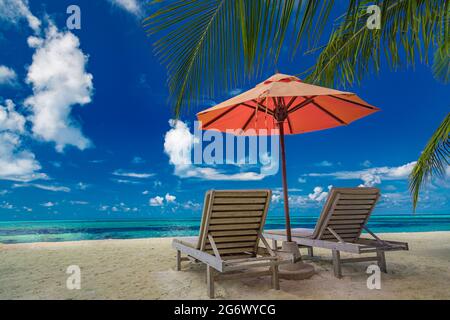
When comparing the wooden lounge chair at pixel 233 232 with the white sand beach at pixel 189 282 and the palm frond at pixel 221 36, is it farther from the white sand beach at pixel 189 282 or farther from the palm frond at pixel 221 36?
the palm frond at pixel 221 36

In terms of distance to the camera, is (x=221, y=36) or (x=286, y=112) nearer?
(x=221, y=36)

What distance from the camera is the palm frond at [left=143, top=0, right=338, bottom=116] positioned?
101cm

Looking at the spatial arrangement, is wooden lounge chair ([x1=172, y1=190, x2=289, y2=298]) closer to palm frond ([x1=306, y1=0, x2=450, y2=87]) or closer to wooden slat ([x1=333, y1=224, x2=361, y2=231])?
wooden slat ([x1=333, y1=224, x2=361, y2=231])

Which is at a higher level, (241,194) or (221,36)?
(221,36)

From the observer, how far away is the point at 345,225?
12.2 ft

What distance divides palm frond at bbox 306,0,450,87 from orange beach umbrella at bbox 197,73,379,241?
1.10ft

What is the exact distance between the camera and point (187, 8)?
3.75 feet

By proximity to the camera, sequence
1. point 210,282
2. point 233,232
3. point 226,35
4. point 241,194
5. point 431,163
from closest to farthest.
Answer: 1. point 226,35
2. point 210,282
3. point 241,194
4. point 233,232
5. point 431,163

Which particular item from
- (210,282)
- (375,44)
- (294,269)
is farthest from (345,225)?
(375,44)

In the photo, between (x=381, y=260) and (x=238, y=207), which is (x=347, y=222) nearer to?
(x=381, y=260)

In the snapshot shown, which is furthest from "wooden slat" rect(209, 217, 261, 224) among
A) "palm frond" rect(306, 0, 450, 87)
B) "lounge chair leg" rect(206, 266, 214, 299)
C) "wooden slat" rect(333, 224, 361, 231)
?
"palm frond" rect(306, 0, 450, 87)

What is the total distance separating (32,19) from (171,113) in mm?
51812

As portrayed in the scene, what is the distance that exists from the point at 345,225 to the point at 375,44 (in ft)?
7.30

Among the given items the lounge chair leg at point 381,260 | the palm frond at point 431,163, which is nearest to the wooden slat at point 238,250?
the lounge chair leg at point 381,260
